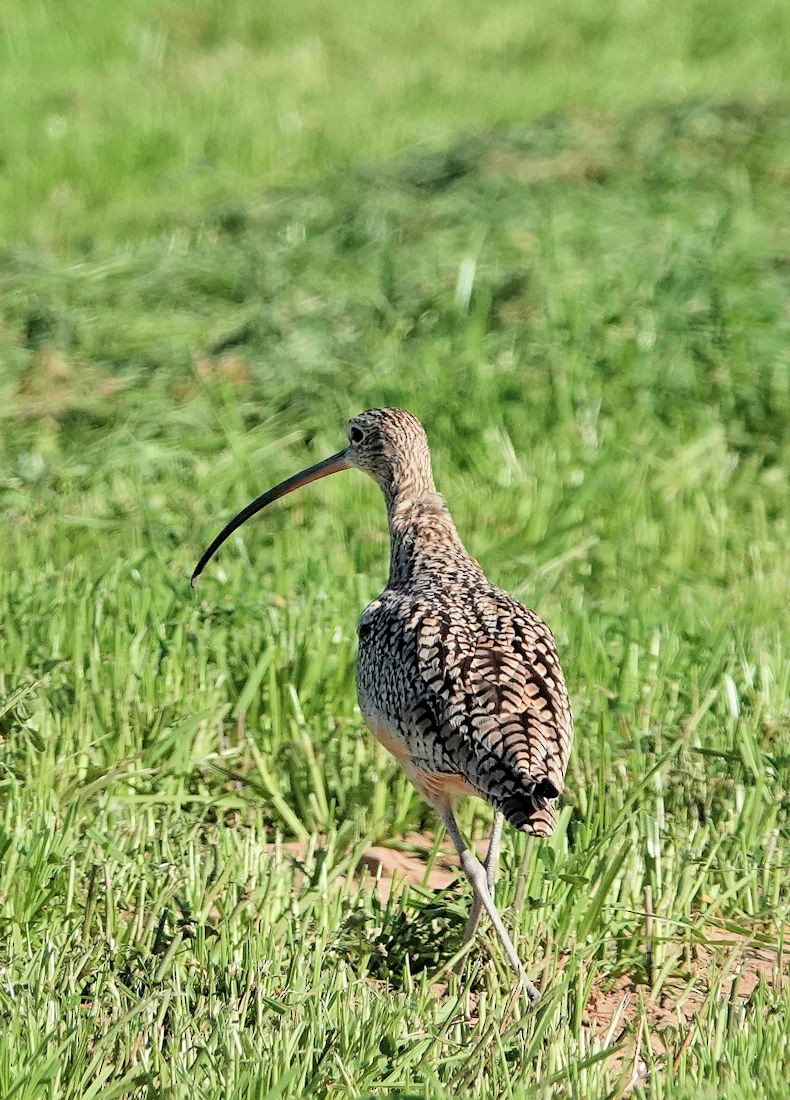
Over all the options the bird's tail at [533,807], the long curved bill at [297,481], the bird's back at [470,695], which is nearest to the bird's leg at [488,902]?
the bird's back at [470,695]

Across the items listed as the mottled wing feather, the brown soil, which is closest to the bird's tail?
the mottled wing feather

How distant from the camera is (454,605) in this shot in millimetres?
4523

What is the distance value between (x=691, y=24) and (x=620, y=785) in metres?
13.4

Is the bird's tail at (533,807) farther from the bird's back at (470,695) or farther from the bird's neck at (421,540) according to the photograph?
the bird's neck at (421,540)

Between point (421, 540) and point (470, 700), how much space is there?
3.75 feet

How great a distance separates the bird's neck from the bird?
0.01 meters

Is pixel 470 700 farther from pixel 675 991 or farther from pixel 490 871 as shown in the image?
pixel 675 991

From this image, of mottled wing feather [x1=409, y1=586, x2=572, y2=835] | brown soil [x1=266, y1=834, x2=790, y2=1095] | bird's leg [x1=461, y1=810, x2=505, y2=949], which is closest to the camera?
brown soil [x1=266, y1=834, x2=790, y2=1095]

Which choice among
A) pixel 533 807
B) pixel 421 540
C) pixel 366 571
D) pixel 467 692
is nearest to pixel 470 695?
pixel 467 692

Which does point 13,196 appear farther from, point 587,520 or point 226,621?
point 226,621

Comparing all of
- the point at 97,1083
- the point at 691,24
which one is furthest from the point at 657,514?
the point at 691,24

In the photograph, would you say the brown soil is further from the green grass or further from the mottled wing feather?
the mottled wing feather

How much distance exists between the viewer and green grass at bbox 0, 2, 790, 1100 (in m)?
3.71

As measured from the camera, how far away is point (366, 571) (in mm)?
6754
